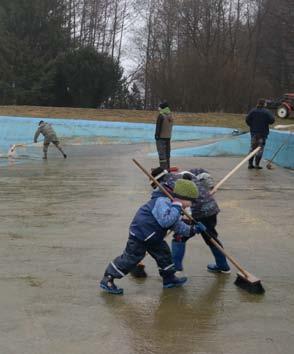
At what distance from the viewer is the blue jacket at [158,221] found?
4.83m

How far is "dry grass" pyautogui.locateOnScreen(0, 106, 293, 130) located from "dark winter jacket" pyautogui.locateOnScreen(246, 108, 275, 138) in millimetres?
14869

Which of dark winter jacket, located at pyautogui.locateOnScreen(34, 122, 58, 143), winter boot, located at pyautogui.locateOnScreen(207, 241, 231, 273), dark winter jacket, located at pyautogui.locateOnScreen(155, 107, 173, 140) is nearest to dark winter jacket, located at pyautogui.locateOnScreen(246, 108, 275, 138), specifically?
dark winter jacket, located at pyautogui.locateOnScreen(155, 107, 173, 140)

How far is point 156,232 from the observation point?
4.93m

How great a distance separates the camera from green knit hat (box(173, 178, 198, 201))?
4.99 m

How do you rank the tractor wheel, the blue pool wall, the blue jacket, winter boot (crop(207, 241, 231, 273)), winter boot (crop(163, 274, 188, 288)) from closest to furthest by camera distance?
the blue jacket < winter boot (crop(163, 274, 188, 288)) < winter boot (crop(207, 241, 231, 273)) < the blue pool wall < the tractor wheel

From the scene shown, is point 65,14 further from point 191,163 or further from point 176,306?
point 176,306

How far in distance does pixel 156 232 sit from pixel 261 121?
32.5 feet

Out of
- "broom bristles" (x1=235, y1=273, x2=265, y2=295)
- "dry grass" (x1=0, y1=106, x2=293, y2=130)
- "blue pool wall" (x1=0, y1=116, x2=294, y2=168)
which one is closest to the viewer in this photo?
"broom bristles" (x1=235, y1=273, x2=265, y2=295)

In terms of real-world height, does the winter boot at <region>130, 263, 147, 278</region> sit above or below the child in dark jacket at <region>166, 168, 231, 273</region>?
below

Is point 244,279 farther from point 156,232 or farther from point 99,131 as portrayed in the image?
point 99,131

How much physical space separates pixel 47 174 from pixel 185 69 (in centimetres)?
2793

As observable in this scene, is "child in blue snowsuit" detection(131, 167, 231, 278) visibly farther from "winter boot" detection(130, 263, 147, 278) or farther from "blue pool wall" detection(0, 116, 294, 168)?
"blue pool wall" detection(0, 116, 294, 168)

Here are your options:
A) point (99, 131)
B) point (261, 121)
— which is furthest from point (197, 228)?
point (99, 131)

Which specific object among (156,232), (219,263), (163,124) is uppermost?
(163,124)
